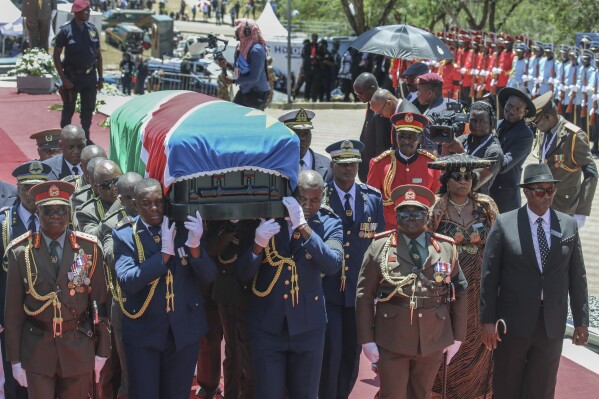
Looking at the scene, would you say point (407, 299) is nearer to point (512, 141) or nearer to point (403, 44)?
point (512, 141)

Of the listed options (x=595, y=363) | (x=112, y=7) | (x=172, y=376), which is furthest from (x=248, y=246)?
(x=112, y=7)

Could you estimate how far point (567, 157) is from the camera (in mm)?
8727

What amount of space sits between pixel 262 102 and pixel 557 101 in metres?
10.2

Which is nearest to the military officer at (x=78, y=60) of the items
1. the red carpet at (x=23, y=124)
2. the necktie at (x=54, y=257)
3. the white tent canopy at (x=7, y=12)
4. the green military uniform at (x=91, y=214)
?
the red carpet at (x=23, y=124)

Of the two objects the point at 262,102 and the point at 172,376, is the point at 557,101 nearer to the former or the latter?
the point at 262,102

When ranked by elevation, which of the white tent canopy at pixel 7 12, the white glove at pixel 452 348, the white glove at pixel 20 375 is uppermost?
the white tent canopy at pixel 7 12

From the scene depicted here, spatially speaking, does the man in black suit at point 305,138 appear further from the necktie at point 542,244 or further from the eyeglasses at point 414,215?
the necktie at point 542,244

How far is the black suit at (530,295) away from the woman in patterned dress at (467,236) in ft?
1.50

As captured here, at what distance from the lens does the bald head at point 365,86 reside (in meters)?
8.41

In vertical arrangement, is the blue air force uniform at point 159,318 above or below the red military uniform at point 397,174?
below

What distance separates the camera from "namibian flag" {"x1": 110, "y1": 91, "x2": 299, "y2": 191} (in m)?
5.59

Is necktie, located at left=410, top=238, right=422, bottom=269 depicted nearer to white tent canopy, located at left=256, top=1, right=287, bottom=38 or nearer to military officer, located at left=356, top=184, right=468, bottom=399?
military officer, located at left=356, top=184, right=468, bottom=399

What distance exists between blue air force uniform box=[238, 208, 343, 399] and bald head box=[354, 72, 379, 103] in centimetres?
287

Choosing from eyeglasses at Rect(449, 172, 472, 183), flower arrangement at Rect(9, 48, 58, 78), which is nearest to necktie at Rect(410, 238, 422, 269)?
eyeglasses at Rect(449, 172, 472, 183)
